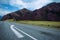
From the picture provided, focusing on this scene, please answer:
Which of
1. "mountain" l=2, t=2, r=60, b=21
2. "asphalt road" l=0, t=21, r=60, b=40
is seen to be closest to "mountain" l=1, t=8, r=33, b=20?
"mountain" l=2, t=2, r=60, b=21

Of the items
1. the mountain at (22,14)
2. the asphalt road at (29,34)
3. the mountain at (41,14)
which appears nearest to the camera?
the asphalt road at (29,34)

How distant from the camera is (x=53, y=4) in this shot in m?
10.5

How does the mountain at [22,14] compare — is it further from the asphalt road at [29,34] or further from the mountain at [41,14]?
the asphalt road at [29,34]

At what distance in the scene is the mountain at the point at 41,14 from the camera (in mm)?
9789

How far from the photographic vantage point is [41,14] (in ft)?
36.6

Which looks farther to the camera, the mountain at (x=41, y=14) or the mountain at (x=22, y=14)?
the mountain at (x=41, y=14)

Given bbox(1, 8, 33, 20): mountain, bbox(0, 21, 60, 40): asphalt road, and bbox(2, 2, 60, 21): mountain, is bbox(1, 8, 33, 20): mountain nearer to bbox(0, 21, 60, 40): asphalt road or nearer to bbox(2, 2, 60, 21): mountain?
bbox(2, 2, 60, 21): mountain

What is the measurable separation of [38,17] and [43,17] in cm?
39

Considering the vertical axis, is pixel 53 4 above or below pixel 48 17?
above

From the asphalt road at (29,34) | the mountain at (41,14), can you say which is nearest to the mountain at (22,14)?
the mountain at (41,14)

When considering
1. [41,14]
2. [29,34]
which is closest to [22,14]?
[29,34]

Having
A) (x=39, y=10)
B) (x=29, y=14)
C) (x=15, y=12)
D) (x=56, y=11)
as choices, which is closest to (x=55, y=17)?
(x=56, y=11)

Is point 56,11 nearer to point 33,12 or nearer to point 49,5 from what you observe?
point 49,5

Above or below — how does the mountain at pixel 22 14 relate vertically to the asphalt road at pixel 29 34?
above
